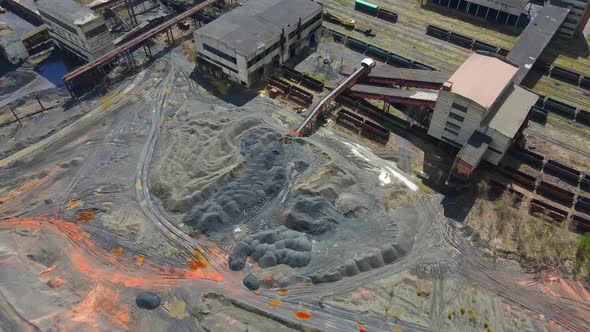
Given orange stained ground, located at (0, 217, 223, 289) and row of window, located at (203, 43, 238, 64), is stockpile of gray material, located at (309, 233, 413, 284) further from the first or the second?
row of window, located at (203, 43, 238, 64)

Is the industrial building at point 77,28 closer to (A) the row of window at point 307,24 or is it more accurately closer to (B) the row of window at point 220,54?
(B) the row of window at point 220,54

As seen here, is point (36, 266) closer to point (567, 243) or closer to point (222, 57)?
point (222, 57)

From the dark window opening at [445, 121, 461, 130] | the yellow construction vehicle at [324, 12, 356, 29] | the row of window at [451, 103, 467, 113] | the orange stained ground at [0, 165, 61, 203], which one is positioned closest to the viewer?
the row of window at [451, 103, 467, 113]

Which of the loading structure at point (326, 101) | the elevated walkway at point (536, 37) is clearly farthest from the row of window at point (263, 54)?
the elevated walkway at point (536, 37)

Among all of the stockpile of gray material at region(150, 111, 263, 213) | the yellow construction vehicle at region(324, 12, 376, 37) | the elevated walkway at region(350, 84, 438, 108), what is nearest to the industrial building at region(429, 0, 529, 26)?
the yellow construction vehicle at region(324, 12, 376, 37)

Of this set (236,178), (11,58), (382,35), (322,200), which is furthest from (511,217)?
(11,58)

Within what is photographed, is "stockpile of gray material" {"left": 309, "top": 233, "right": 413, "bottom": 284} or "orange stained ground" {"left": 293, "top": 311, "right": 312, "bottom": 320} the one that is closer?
"orange stained ground" {"left": 293, "top": 311, "right": 312, "bottom": 320}

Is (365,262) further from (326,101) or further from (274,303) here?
(326,101)
